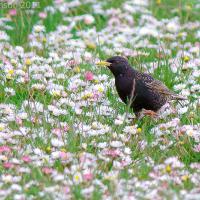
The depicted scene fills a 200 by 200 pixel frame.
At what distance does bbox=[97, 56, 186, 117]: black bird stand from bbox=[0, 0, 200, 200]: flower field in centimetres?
11

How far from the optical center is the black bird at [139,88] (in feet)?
26.9

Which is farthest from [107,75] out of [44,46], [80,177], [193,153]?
[80,177]

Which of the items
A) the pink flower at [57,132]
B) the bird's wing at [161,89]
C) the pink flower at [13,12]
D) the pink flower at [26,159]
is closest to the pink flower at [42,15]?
the pink flower at [13,12]

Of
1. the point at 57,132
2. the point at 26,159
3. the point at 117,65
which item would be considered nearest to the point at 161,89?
the point at 117,65

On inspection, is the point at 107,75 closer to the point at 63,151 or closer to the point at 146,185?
A: the point at 63,151

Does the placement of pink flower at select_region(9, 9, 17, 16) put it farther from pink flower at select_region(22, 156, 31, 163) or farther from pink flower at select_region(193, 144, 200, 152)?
pink flower at select_region(22, 156, 31, 163)

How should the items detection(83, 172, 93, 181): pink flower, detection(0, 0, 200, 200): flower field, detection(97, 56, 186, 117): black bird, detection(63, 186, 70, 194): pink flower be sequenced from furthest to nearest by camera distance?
detection(97, 56, 186, 117): black bird, detection(0, 0, 200, 200): flower field, detection(83, 172, 93, 181): pink flower, detection(63, 186, 70, 194): pink flower

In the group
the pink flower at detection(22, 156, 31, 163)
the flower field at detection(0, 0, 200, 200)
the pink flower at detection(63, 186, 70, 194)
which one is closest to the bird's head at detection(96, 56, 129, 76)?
the flower field at detection(0, 0, 200, 200)

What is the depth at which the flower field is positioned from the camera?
237 inches

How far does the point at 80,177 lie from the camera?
6.01 m

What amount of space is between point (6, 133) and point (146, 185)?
1.59 meters

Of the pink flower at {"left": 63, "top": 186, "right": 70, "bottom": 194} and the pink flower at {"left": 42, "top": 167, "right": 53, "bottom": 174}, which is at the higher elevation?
the pink flower at {"left": 42, "top": 167, "right": 53, "bottom": 174}

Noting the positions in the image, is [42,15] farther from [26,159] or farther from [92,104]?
[26,159]

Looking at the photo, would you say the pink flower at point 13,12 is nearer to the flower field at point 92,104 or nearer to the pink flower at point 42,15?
the flower field at point 92,104
